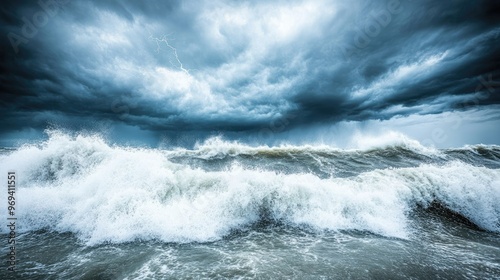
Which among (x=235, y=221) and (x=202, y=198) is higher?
(x=202, y=198)

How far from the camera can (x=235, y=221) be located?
8203 mm

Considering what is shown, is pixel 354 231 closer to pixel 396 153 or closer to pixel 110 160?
pixel 110 160

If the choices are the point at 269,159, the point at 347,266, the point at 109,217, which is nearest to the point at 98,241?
the point at 109,217

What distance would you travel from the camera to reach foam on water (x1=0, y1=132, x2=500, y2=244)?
764 centimetres

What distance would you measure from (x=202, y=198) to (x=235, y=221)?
180 centimetres

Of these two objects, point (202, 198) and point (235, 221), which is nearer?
point (235, 221)

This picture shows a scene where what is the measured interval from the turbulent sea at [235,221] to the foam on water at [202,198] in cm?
5

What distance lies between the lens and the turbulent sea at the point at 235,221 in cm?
530

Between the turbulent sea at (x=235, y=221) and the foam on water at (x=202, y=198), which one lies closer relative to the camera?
the turbulent sea at (x=235, y=221)

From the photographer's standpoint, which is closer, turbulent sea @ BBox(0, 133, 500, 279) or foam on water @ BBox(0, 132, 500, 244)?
turbulent sea @ BBox(0, 133, 500, 279)

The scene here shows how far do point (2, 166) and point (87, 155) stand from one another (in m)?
3.66

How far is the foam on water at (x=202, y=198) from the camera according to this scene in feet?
25.1

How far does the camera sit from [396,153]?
2036cm

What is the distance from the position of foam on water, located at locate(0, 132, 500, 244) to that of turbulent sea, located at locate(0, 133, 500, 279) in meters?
0.05
